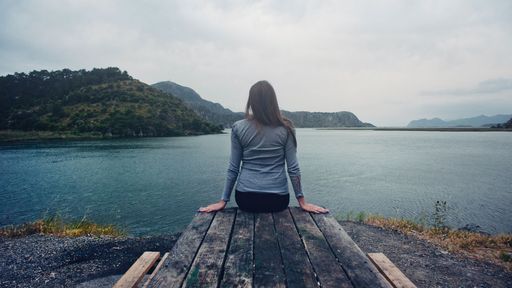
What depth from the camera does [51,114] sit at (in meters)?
99.8

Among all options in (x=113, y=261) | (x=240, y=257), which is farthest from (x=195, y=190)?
(x=240, y=257)

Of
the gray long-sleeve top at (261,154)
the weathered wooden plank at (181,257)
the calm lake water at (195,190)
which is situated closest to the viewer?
the weathered wooden plank at (181,257)

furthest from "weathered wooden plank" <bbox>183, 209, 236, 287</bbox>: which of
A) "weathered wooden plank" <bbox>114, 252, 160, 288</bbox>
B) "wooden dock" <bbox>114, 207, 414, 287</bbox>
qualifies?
"weathered wooden plank" <bbox>114, 252, 160, 288</bbox>

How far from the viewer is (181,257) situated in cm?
270

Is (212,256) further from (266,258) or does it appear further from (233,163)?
→ (233,163)

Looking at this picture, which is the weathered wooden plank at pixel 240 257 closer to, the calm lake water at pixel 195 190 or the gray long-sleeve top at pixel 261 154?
the gray long-sleeve top at pixel 261 154

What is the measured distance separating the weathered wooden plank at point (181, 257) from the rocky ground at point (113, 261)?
4.21 metres

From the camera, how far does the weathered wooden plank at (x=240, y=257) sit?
2.30m

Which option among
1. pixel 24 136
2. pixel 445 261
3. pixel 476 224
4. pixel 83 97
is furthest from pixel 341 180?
pixel 83 97

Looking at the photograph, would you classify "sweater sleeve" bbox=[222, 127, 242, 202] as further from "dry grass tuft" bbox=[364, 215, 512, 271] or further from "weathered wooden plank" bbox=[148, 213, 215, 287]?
"dry grass tuft" bbox=[364, 215, 512, 271]

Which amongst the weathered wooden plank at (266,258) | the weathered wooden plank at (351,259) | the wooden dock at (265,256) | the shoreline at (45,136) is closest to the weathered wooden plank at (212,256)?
the wooden dock at (265,256)

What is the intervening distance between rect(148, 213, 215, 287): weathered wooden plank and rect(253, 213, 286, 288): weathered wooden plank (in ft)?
1.89

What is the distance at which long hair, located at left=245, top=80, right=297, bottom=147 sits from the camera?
3886mm

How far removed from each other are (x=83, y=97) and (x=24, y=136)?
113 ft
